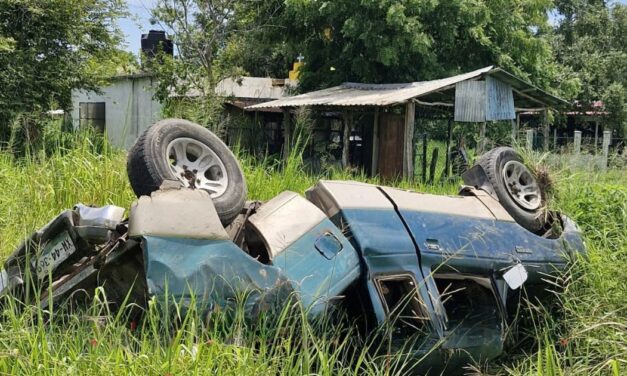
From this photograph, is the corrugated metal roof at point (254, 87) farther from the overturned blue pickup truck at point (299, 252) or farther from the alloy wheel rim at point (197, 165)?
the overturned blue pickup truck at point (299, 252)

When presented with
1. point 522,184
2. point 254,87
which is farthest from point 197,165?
point 254,87

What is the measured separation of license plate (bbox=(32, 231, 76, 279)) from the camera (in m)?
3.04

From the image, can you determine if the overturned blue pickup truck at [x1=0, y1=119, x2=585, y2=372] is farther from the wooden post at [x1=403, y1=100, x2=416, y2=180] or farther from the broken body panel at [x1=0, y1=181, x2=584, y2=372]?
the wooden post at [x1=403, y1=100, x2=416, y2=180]

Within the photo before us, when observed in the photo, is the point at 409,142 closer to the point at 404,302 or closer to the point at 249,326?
the point at 404,302

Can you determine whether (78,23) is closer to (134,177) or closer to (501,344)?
(134,177)

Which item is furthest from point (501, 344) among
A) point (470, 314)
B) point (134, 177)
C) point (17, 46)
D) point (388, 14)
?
point (388, 14)

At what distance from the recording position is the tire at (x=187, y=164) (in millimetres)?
3672

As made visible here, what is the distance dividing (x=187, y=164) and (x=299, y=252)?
4.40 ft

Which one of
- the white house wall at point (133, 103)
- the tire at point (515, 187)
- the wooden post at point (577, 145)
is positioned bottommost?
the tire at point (515, 187)

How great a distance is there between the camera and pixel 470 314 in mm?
3670

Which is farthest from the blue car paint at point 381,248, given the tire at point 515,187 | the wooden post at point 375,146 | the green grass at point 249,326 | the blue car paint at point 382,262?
the wooden post at point 375,146

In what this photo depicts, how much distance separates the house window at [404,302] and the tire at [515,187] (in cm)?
148

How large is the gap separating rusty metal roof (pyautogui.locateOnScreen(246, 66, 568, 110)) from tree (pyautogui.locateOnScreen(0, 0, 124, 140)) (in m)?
4.48

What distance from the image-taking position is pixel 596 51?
89.8 feet
